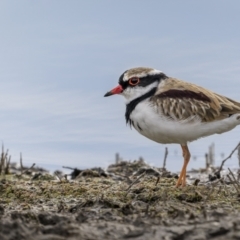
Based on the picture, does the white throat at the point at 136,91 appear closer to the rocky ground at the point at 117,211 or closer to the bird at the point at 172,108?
the bird at the point at 172,108

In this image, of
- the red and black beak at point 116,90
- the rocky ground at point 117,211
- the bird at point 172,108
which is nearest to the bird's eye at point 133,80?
the bird at point 172,108

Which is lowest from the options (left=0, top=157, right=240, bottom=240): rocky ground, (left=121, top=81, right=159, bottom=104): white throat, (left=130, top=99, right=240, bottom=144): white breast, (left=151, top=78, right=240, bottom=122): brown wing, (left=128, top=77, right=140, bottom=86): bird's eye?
(left=0, top=157, right=240, bottom=240): rocky ground

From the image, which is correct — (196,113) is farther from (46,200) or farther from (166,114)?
(46,200)

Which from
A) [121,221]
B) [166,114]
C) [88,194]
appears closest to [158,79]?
[166,114]

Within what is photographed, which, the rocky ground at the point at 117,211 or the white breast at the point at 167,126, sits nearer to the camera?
the rocky ground at the point at 117,211

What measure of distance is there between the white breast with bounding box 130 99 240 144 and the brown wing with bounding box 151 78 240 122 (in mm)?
68

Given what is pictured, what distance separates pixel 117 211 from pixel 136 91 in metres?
2.50

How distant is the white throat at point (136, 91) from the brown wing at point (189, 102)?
0.44 feet

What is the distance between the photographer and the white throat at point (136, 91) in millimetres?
7828

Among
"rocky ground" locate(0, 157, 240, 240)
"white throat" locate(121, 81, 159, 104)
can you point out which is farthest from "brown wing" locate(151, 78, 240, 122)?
"rocky ground" locate(0, 157, 240, 240)

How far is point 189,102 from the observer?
24.8 ft

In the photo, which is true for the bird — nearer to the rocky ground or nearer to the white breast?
the white breast

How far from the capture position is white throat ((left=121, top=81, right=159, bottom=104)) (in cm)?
783

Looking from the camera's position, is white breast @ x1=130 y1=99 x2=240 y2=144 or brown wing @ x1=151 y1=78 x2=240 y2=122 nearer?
white breast @ x1=130 y1=99 x2=240 y2=144
